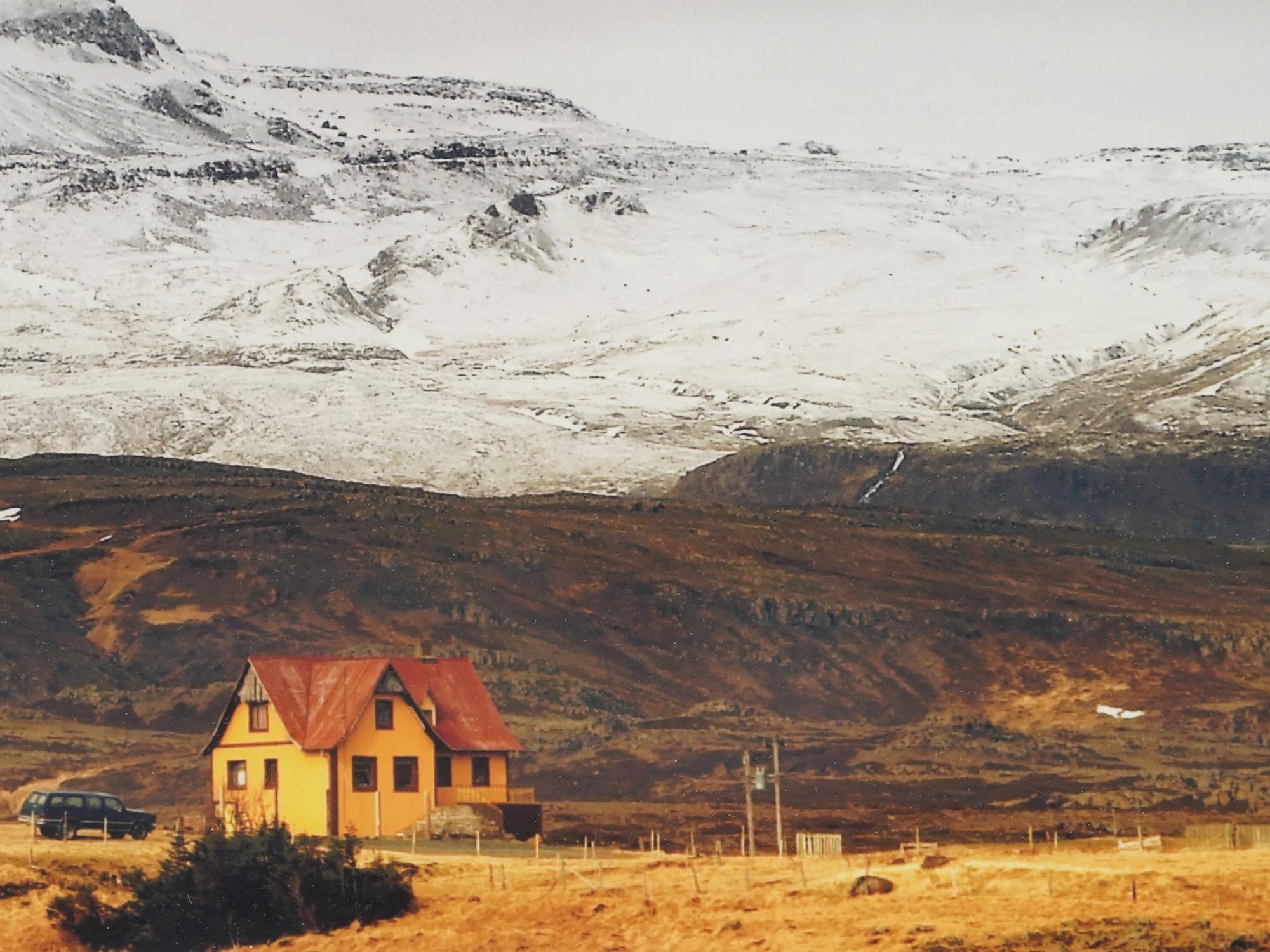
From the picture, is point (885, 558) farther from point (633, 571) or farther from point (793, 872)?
point (793, 872)

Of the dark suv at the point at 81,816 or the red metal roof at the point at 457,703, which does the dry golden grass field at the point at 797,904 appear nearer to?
the dark suv at the point at 81,816

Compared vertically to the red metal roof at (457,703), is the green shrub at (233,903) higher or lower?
lower

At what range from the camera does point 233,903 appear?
41.5 meters

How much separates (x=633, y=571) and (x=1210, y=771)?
133ft

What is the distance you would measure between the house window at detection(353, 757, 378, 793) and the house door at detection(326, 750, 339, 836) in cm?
66

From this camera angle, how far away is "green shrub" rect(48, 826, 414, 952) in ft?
135

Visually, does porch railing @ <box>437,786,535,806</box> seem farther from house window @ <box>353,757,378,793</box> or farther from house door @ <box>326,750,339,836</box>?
house door @ <box>326,750,339,836</box>

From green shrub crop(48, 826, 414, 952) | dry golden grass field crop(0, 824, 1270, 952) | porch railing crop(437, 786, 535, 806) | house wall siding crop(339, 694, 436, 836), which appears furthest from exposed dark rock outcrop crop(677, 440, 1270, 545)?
green shrub crop(48, 826, 414, 952)

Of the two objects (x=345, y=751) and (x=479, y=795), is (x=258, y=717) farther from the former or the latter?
(x=479, y=795)

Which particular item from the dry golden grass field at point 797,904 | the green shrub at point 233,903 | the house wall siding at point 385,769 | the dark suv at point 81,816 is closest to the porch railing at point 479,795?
the house wall siding at point 385,769

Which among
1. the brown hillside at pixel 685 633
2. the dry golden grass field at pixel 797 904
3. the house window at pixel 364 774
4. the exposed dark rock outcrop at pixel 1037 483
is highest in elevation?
the exposed dark rock outcrop at pixel 1037 483

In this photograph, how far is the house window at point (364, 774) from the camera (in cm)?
5594

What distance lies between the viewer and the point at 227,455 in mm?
186750

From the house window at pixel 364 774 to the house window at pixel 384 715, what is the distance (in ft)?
2.80
